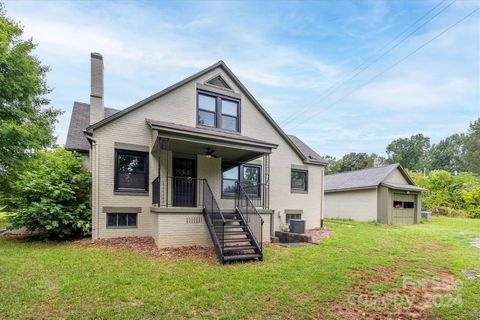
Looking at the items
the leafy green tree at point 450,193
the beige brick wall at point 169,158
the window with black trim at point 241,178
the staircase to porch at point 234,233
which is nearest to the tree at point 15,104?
the beige brick wall at point 169,158

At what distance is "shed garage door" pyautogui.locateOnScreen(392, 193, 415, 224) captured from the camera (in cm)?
1994

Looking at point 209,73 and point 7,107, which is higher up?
point 209,73

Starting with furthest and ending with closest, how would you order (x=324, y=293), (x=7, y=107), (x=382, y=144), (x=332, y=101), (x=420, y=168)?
(x=382, y=144)
(x=420, y=168)
(x=332, y=101)
(x=7, y=107)
(x=324, y=293)

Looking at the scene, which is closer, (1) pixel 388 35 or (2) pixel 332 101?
(1) pixel 388 35

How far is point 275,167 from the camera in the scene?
45.0 ft

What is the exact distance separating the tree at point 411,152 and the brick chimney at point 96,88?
7327 cm

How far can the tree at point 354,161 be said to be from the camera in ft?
185

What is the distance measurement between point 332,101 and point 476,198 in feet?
65.0

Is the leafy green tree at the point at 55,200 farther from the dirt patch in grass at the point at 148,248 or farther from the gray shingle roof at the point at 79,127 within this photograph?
the gray shingle roof at the point at 79,127

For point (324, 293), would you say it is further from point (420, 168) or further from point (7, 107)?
point (420, 168)

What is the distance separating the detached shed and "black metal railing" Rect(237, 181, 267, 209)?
36.4 feet

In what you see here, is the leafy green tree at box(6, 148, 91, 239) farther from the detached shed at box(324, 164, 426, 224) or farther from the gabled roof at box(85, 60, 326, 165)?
the detached shed at box(324, 164, 426, 224)

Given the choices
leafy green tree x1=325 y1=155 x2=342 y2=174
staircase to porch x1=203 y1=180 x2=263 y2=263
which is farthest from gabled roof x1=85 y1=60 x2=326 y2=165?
leafy green tree x1=325 y1=155 x2=342 y2=174

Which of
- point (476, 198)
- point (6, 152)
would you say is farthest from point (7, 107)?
point (476, 198)
